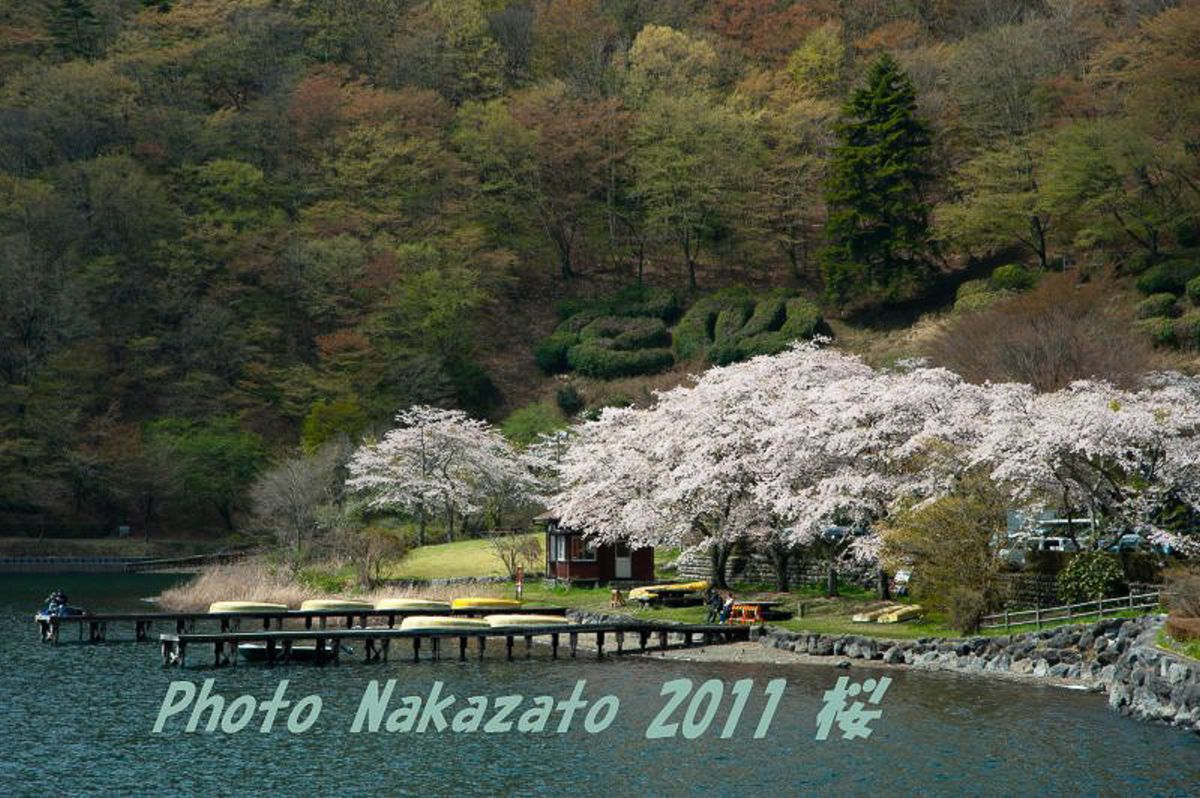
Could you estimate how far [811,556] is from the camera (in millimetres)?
51500

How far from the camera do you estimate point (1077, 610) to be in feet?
128

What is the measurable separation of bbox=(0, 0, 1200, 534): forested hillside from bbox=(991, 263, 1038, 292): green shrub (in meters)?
0.19

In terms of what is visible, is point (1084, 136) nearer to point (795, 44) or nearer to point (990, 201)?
point (990, 201)

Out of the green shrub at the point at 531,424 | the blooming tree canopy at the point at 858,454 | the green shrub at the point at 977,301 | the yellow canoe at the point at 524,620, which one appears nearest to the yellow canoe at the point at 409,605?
the yellow canoe at the point at 524,620

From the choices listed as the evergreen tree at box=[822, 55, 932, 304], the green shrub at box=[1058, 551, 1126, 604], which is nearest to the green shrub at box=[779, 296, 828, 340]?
the evergreen tree at box=[822, 55, 932, 304]

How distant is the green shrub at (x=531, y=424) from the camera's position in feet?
270

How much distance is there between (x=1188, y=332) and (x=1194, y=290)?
14.2 ft

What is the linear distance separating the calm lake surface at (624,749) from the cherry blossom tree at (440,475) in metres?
31.1

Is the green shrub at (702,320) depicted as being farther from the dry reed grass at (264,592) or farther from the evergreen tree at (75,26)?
the evergreen tree at (75,26)

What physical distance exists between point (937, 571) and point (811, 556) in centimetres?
1168

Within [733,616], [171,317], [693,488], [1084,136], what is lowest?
[733,616]

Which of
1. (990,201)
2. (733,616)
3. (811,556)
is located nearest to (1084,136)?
(990,201)

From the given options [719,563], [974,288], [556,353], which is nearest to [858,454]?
[719,563]

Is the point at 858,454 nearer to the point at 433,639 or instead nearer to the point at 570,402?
the point at 433,639
